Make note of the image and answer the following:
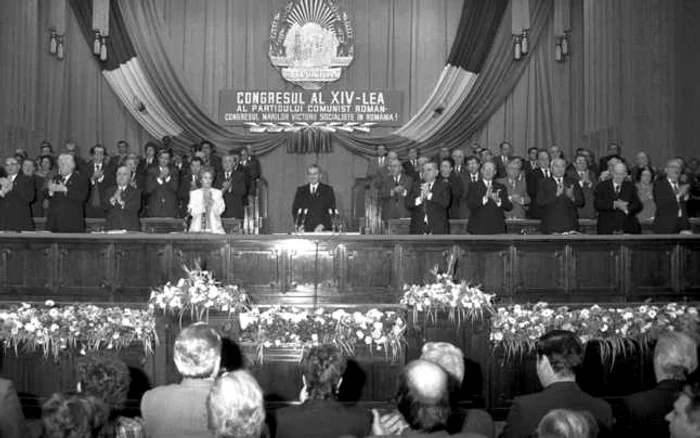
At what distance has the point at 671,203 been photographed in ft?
35.5

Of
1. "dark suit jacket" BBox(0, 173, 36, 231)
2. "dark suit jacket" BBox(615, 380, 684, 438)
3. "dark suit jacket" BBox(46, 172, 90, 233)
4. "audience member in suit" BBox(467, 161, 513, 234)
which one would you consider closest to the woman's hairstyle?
"dark suit jacket" BBox(615, 380, 684, 438)

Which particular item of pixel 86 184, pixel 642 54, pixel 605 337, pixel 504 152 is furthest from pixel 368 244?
pixel 642 54

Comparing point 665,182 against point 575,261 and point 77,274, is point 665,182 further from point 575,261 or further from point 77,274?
point 77,274

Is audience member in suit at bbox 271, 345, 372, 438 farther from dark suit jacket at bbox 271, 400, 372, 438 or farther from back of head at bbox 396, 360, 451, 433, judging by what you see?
back of head at bbox 396, 360, 451, 433

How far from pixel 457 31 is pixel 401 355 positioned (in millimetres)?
Result: 10304

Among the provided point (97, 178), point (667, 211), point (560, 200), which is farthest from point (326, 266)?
point (97, 178)

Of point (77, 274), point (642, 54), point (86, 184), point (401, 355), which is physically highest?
point (642, 54)

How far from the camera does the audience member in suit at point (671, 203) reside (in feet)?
35.4

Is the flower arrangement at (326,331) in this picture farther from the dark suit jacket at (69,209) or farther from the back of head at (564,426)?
the dark suit jacket at (69,209)

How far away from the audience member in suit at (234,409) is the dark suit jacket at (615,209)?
28.0 ft

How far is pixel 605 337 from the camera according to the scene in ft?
25.9

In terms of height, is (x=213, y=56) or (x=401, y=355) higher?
(x=213, y=56)

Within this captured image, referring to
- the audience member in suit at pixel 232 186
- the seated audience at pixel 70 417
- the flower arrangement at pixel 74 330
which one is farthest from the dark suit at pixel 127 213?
the seated audience at pixel 70 417

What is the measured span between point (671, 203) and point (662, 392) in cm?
707
